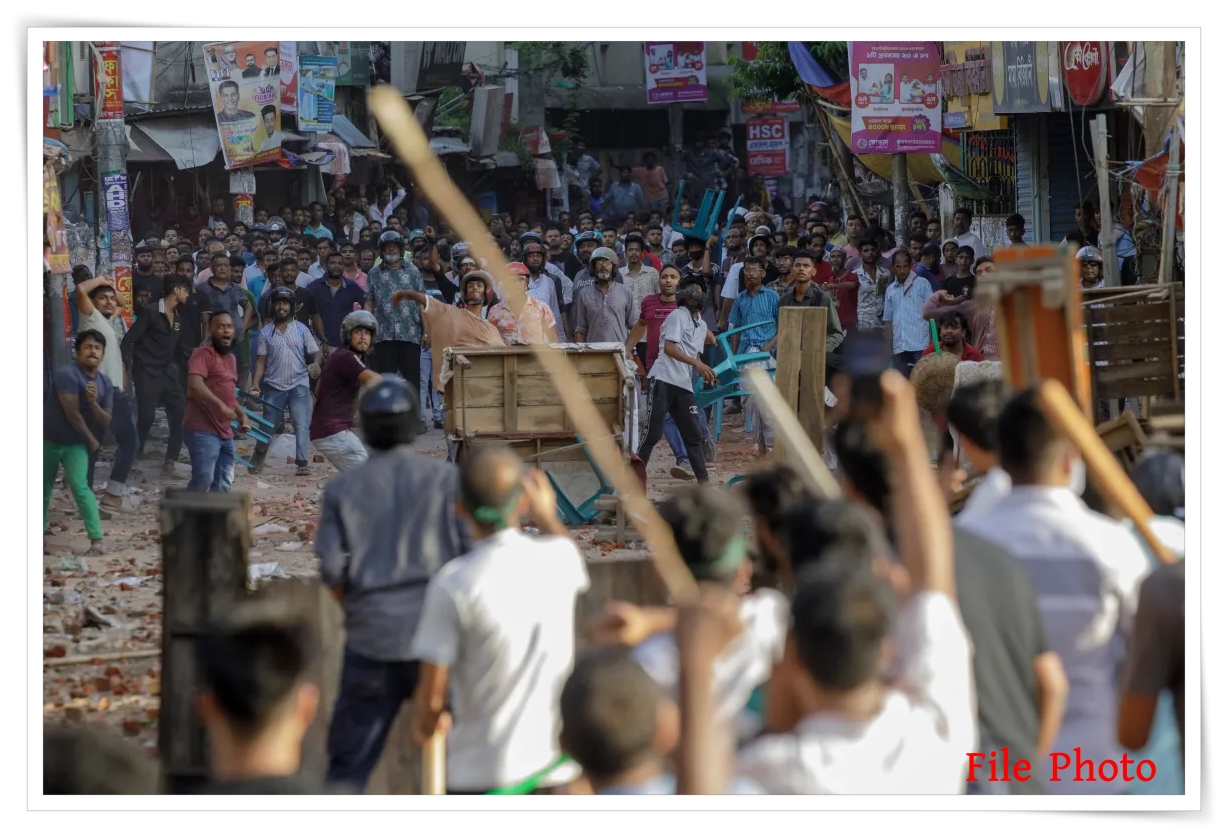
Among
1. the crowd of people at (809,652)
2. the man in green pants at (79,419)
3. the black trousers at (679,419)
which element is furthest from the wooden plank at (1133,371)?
the man in green pants at (79,419)

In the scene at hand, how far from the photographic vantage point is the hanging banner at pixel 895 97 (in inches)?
708

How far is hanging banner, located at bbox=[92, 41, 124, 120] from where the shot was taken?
1684 cm

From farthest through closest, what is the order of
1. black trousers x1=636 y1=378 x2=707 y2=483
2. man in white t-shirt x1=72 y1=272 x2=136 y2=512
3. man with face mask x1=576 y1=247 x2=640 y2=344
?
man with face mask x1=576 y1=247 x2=640 y2=344 → black trousers x1=636 y1=378 x2=707 y2=483 → man in white t-shirt x1=72 y1=272 x2=136 y2=512

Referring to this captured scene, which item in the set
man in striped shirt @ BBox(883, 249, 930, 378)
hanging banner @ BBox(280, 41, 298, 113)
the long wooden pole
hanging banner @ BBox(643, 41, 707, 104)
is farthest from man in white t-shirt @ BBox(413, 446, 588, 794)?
hanging banner @ BBox(643, 41, 707, 104)

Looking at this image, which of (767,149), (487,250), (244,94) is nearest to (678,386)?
(487,250)

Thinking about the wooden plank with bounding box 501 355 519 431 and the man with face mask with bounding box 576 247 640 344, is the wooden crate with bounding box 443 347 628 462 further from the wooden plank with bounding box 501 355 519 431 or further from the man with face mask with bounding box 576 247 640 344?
the man with face mask with bounding box 576 247 640 344

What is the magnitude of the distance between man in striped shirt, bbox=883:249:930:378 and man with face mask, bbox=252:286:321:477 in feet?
16.7

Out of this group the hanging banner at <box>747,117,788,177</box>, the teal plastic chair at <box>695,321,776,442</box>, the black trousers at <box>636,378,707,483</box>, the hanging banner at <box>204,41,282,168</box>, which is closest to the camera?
the black trousers at <box>636,378,707,483</box>

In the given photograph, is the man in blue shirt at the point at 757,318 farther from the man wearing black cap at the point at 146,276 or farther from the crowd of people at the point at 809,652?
the crowd of people at the point at 809,652

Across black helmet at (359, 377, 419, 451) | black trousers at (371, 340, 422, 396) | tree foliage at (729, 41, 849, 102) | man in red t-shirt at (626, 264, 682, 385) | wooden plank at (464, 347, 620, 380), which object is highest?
tree foliage at (729, 41, 849, 102)

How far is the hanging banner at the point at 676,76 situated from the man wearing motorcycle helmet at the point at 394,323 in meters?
21.8

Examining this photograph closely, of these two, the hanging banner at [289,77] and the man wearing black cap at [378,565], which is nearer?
the man wearing black cap at [378,565]

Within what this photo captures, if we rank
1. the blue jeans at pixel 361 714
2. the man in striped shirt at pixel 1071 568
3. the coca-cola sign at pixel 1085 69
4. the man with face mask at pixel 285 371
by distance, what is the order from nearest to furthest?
the man in striped shirt at pixel 1071 568
the blue jeans at pixel 361 714
the man with face mask at pixel 285 371
the coca-cola sign at pixel 1085 69
